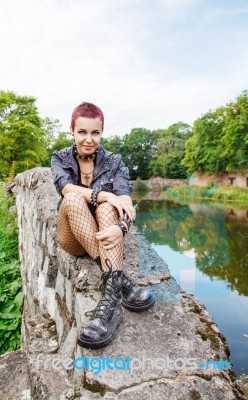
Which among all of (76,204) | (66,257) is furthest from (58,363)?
(76,204)

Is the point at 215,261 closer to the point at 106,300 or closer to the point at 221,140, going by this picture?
the point at 106,300

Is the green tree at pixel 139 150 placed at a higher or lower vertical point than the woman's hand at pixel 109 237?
higher

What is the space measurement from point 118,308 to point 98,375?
0.39 m

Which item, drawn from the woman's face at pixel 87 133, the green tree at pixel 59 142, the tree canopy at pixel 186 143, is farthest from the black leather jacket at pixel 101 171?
the green tree at pixel 59 142

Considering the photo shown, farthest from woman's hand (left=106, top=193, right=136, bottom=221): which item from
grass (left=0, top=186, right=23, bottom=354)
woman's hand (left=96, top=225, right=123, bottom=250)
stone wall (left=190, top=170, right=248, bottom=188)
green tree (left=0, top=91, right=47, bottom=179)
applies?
stone wall (left=190, top=170, right=248, bottom=188)

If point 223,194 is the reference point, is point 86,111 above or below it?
above

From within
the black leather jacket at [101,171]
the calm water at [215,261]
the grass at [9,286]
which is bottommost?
the calm water at [215,261]

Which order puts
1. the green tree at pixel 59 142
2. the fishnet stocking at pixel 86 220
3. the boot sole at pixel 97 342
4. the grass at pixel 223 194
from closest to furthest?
the boot sole at pixel 97 342
the fishnet stocking at pixel 86 220
the grass at pixel 223 194
the green tree at pixel 59 142

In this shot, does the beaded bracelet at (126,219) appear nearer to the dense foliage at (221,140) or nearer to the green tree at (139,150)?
the dense foliage at (221,140)

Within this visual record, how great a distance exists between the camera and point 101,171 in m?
2.26

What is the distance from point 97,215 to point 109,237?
0.74ft

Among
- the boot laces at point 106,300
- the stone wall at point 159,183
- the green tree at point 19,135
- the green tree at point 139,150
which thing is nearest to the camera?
the boot laces at point 106,300

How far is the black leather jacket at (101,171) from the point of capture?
2199mm

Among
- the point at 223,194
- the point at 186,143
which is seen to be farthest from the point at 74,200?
the point at 186,143
